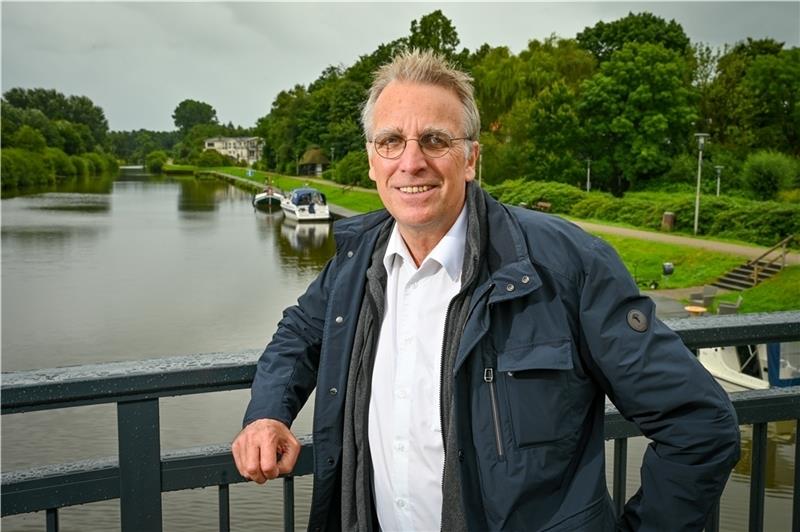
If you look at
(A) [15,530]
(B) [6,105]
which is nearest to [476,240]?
(A) [15,530]

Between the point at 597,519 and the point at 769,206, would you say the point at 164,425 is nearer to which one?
the point at 597,519

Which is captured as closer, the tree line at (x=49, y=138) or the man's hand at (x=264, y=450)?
the man's hand at (x=264, y=450)

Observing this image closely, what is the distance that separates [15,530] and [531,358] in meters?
8.89

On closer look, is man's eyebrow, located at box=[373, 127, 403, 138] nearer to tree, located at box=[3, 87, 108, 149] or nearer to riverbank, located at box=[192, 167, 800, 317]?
riverbank, located at box=[192, 167, 800, 317]

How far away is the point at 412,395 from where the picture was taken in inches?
Answer: 57.4

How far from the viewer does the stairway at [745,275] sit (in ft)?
64.6

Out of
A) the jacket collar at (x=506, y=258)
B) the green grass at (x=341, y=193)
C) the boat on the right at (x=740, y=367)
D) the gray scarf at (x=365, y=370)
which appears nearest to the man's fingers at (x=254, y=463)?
the gray scarf at (x=365, y=370)

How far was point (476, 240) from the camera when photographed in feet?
4.86

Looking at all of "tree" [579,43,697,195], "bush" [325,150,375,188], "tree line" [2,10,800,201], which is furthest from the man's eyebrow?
"bush" [325,150,375,188]

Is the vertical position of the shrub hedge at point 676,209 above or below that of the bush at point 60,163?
below

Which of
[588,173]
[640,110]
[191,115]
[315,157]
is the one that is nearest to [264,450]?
[588,173]

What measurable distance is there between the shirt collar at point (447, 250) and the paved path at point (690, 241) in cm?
2088

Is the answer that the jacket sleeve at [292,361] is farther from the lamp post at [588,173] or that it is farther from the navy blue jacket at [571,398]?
the lamp post at [588,173]

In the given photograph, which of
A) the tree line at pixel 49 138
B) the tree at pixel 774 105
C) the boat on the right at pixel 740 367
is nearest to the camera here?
the boat on the right at pixel 740 367
